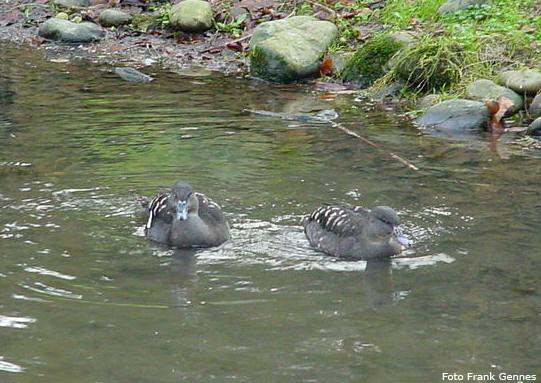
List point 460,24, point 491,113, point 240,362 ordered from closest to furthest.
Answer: point 240,362 → point 491,113 → point 460,24

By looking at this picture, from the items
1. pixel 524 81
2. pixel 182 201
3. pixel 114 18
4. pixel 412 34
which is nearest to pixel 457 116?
pixel 524 81

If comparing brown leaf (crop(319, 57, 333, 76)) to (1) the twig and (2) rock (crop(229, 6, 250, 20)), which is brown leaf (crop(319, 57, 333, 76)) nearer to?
(1) the twig

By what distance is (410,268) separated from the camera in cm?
823

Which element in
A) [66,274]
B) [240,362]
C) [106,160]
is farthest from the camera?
[106,160]

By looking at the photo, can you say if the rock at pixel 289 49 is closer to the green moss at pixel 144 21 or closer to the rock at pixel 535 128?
the green moss at pixel 144 21

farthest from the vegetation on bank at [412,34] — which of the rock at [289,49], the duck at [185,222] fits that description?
the duck at [185,222]

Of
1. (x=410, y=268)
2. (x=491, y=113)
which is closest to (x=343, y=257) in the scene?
(x=410, y=268)

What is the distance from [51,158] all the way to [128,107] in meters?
2.58

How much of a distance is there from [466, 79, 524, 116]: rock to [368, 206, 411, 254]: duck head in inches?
189

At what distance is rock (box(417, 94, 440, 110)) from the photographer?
1348 cm

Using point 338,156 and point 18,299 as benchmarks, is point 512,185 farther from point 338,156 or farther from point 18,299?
point 18,299

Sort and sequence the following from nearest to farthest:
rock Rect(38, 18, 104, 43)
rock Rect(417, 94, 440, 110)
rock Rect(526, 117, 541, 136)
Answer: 1. rock Rect(526, 117, 541, 136)
2. rock Rect(417, 94, 440, 110)
3. rock Rect(38, 18, 104, 43)

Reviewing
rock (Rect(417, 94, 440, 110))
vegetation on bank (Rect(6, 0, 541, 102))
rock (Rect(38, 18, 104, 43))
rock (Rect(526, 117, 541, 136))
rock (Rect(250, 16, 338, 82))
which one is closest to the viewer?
rock (Rect(526, 117, 541, 136))

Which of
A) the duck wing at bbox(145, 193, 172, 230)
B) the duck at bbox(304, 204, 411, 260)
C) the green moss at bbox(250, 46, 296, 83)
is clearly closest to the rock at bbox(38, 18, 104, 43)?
the green moss at bbox(250, 46, 296, 83)
